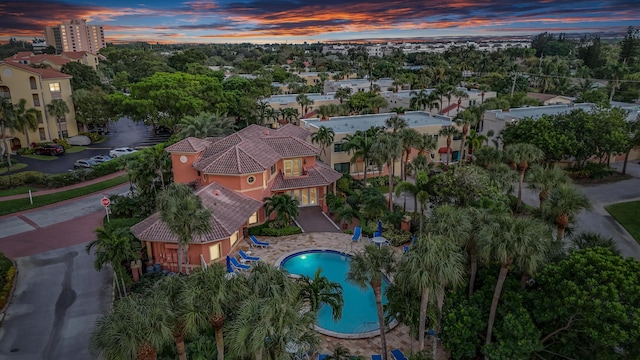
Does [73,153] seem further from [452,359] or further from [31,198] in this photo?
[452,359]

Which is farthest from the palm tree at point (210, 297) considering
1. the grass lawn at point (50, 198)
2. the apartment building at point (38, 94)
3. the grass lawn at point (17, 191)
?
the apartment building at point (38, 94)

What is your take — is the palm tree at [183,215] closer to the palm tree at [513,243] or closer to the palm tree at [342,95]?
the palm tree at [513,243]

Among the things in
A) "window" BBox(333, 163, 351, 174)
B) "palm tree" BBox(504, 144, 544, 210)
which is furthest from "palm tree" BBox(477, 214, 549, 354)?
"window" BBox(333, 163, 351, 174)

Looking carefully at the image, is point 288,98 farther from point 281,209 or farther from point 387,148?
point 281,209

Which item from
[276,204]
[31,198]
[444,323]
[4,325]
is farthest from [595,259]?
[31,198]

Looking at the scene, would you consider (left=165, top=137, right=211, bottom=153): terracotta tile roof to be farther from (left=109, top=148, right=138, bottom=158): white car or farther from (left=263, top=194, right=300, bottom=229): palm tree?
(left=109, top=148, right=138, bottom=158): white car

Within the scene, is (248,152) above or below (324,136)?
above

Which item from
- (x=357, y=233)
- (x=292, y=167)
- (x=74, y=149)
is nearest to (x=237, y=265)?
(x=357, y=233)
